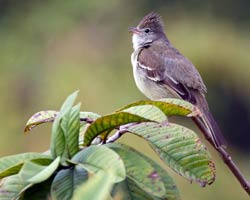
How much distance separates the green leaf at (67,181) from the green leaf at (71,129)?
1.6 inches

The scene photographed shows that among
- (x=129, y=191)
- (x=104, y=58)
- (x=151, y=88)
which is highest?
(x=129, y=191)

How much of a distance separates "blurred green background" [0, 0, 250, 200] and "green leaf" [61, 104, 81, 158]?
823 centimetres

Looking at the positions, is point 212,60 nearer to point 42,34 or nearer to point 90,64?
point 90,64

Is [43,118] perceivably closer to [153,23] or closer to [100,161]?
[100,161]

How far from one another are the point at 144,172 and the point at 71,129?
0.46ft

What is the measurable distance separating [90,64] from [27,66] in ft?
6.21

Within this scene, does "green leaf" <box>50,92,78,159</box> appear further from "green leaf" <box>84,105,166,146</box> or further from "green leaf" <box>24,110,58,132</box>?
"green leaf" <box>24,110,58,132</box>

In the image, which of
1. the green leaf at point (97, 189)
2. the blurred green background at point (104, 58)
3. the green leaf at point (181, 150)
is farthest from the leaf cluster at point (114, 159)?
the blurred green background at point (104, 58)

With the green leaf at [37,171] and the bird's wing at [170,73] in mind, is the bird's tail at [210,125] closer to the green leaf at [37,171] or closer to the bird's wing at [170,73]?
the bird's wing at [170,73]

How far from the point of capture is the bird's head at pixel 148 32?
4.73m

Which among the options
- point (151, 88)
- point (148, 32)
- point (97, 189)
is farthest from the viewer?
point (148, 32)

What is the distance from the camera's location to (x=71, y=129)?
4.44 feet

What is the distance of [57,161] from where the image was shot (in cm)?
126

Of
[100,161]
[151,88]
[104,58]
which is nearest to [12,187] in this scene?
[100,161]
